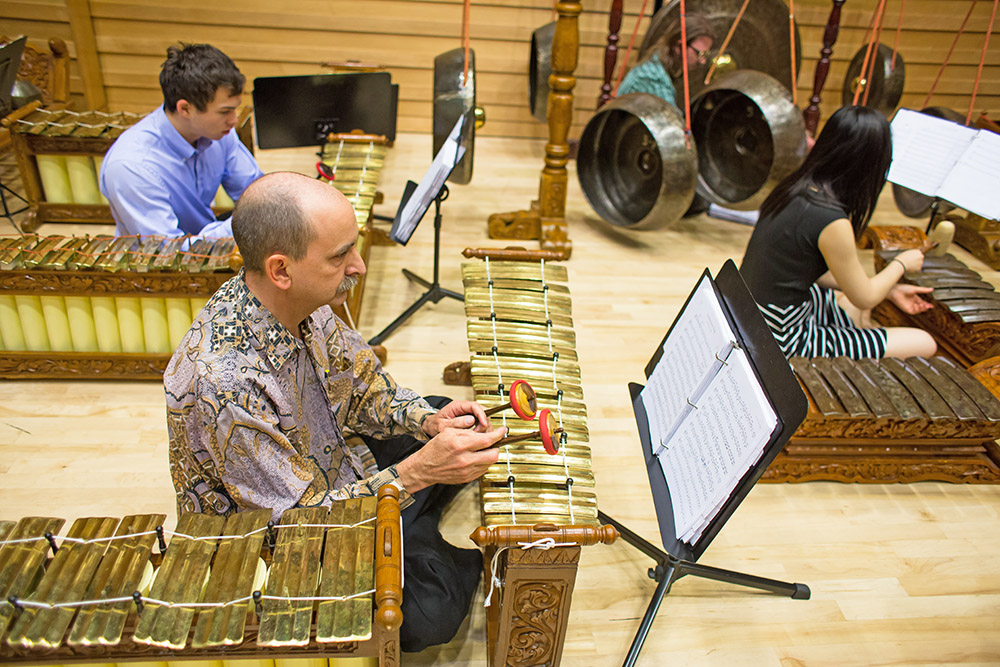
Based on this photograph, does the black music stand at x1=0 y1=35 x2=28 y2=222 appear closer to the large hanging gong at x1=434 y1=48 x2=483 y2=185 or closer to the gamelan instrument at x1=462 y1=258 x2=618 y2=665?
the large hanging gong at x1=434 y1=48 x2=483 y2=185

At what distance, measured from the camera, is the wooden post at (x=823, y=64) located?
477cm

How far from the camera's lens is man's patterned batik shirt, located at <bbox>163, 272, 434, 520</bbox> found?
58.6 inches

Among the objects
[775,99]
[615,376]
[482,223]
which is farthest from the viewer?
[482,223]

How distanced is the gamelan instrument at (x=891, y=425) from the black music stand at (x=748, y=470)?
0.58m

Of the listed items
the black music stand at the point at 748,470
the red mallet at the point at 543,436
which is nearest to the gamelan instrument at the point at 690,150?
the black music stand at the point at 748,470

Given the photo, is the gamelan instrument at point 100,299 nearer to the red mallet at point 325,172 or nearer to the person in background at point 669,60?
the red mallet at point 325,172

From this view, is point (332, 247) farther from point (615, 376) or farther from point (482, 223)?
point (482, 223)

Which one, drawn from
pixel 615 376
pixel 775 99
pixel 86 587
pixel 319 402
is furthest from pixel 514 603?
pixel 775 99

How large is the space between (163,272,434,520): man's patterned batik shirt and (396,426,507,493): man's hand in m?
0.06

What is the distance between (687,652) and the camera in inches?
79.7

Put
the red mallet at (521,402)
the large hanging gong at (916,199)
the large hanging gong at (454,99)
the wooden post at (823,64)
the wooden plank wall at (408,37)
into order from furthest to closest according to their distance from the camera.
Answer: the wooden plank wall at (408,37), the wooden post at (823,64), the large hanging gong at (916,199), the large hanging gong at (454,99), the red mallet at (521,402)

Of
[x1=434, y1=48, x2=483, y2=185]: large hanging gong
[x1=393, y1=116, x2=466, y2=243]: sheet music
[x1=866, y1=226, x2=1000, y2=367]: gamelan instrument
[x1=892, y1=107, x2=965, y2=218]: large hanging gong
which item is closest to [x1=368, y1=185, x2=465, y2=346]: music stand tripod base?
[x1=434, y1=48, x2=483, y2=185]: large hanging gong

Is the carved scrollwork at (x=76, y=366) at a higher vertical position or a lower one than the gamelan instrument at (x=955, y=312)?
lower

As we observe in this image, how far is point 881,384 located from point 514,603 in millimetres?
1721
